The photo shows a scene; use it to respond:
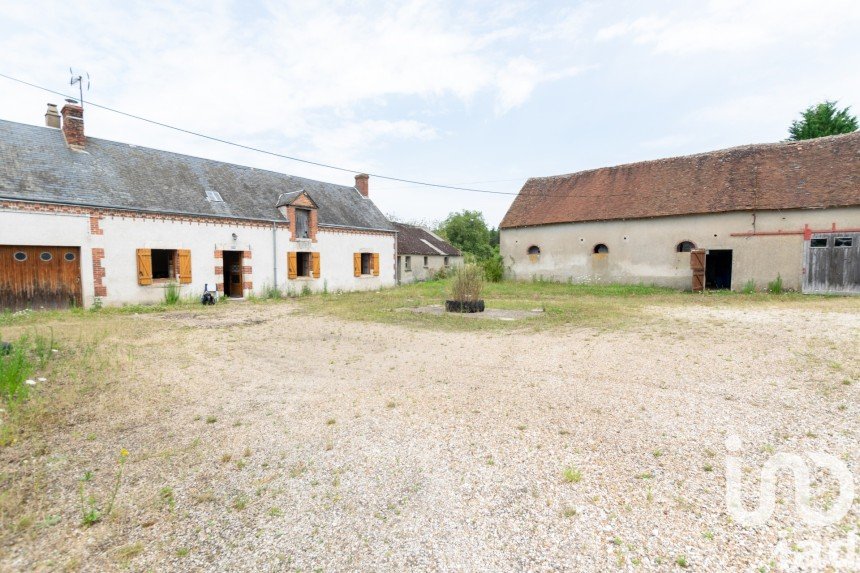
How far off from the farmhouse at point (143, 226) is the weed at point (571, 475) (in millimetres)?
14216

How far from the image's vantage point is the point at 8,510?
8.52ft

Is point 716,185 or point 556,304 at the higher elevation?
point 716,185

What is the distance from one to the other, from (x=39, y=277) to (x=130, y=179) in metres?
4.11

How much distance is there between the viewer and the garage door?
432 inches

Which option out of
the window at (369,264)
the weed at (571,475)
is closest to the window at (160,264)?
the window at (369,264)

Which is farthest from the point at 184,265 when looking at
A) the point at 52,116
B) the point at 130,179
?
the point at 52,116

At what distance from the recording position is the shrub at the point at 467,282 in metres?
11.4

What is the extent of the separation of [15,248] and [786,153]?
1039 inches

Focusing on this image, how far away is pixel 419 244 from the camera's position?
29609 millimetres

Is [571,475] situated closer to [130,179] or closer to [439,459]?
[439,459]

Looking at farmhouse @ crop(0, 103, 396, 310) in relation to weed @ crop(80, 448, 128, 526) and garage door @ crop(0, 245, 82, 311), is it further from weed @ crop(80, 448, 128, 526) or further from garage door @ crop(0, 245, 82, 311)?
weed @ crop(80, 448, 128, 526)

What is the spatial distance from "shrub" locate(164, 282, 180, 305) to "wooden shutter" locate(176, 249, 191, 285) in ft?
1.01

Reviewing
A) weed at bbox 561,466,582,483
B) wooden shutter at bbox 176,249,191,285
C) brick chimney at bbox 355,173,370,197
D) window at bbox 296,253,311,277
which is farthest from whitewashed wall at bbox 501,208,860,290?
weed at bbox 561,466,582,483

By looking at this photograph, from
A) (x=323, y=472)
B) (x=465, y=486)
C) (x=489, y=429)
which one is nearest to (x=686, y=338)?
(x=489, y=429)
